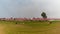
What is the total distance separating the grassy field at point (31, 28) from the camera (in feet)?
4.82

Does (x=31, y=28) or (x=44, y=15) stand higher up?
(x=44, y=15)

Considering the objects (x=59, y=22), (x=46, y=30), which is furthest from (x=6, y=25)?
(x=59, y=22)

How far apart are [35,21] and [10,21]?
29 cm

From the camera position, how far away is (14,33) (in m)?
1.47

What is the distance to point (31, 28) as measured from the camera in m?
1.48

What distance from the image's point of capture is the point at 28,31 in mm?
1472

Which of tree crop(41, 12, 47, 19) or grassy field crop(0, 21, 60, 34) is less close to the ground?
tree crop(41, 12, 47, 19)

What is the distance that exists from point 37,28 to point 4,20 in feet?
1.28

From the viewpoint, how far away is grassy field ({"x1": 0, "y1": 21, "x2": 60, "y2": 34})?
1.47m

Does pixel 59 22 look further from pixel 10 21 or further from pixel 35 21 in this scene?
pixel 10 21

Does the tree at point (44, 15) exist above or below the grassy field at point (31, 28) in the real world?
above

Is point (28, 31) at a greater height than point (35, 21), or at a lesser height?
lesser

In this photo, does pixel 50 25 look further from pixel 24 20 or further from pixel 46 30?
pixel 24 20

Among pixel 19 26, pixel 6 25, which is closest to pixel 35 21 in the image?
pixel 19 26
